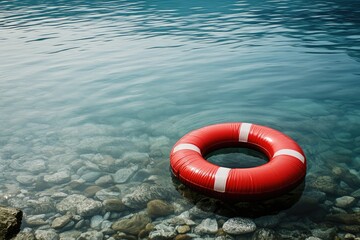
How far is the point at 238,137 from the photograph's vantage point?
14.9ft

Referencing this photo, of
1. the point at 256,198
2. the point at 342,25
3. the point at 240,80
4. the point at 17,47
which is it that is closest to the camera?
the point at 256,198

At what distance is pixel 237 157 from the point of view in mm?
4676

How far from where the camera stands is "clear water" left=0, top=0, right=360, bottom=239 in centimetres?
488

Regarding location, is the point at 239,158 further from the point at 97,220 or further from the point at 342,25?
the point at 342,25

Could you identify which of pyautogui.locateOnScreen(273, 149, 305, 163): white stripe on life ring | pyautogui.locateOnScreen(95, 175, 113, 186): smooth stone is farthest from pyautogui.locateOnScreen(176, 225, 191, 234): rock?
pyautogui.locateOnScreen(273, 149, 305, 163): white stripe on life ring

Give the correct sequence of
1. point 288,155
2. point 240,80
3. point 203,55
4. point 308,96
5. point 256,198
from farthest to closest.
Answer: point 203,55, point 240,80, point 308,96, point 288,155, point 256,198

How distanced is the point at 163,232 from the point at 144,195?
2.34ft

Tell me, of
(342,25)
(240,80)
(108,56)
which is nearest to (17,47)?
(108,56)

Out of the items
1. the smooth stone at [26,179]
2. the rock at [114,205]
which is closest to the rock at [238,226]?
the rock at [114,205]

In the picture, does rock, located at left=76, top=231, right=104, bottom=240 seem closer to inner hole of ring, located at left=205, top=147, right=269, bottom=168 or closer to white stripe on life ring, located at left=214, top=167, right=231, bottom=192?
white stripe on life ring, located at left=214, top=167, right=231, bottom=192

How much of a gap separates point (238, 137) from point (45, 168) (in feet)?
9.42

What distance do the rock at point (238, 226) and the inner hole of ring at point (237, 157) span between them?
113 cm

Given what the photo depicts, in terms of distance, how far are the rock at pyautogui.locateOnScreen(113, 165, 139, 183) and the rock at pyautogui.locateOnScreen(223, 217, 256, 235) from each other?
162cm

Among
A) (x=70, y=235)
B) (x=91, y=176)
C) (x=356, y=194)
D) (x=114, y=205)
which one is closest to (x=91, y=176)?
(x=91, y=176)
